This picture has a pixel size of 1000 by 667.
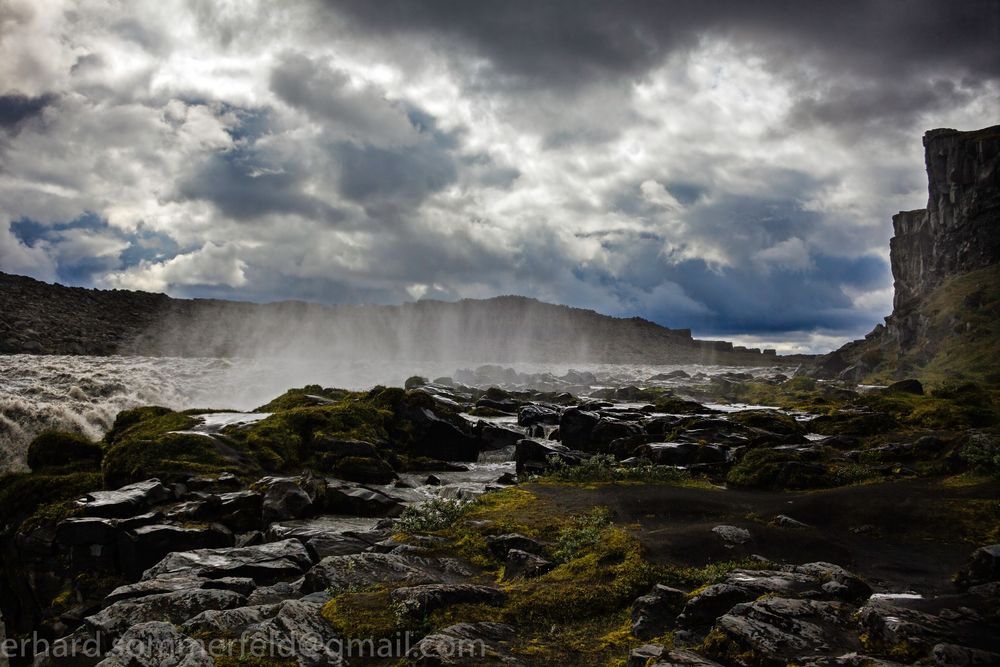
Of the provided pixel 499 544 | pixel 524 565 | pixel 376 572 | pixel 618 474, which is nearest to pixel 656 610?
pixel 524 565

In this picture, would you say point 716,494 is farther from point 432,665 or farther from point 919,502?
point 432,665

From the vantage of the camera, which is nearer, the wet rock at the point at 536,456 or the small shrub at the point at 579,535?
the small shrub at the point at 579,535

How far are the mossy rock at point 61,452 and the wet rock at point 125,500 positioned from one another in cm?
501

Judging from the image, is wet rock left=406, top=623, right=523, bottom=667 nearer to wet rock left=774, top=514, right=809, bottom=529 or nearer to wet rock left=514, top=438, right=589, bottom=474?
wet rock left=774, top=514, right=809, bottom=529

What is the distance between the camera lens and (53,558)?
13406mm

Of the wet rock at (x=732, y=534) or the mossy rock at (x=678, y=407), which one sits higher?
the mossy rock at (x=678, y=407)

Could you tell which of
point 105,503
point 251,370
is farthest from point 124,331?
point 105,503

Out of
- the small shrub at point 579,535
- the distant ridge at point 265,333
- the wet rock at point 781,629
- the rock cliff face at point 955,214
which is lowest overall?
the small shrub at point 579,535

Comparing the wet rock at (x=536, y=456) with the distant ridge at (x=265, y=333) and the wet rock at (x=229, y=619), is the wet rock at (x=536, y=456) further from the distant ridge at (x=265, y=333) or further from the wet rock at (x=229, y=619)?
the distant ridge at (x=265, y=333)

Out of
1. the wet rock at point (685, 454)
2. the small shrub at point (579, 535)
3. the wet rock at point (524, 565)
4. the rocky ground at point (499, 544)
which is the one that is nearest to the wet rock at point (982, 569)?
the rocky ground at point (499, 544)

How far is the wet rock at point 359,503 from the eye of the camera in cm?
1684

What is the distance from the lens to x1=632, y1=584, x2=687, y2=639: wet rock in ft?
25.7

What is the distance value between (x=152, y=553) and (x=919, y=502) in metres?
18.6

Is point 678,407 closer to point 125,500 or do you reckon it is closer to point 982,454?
point 982,454
